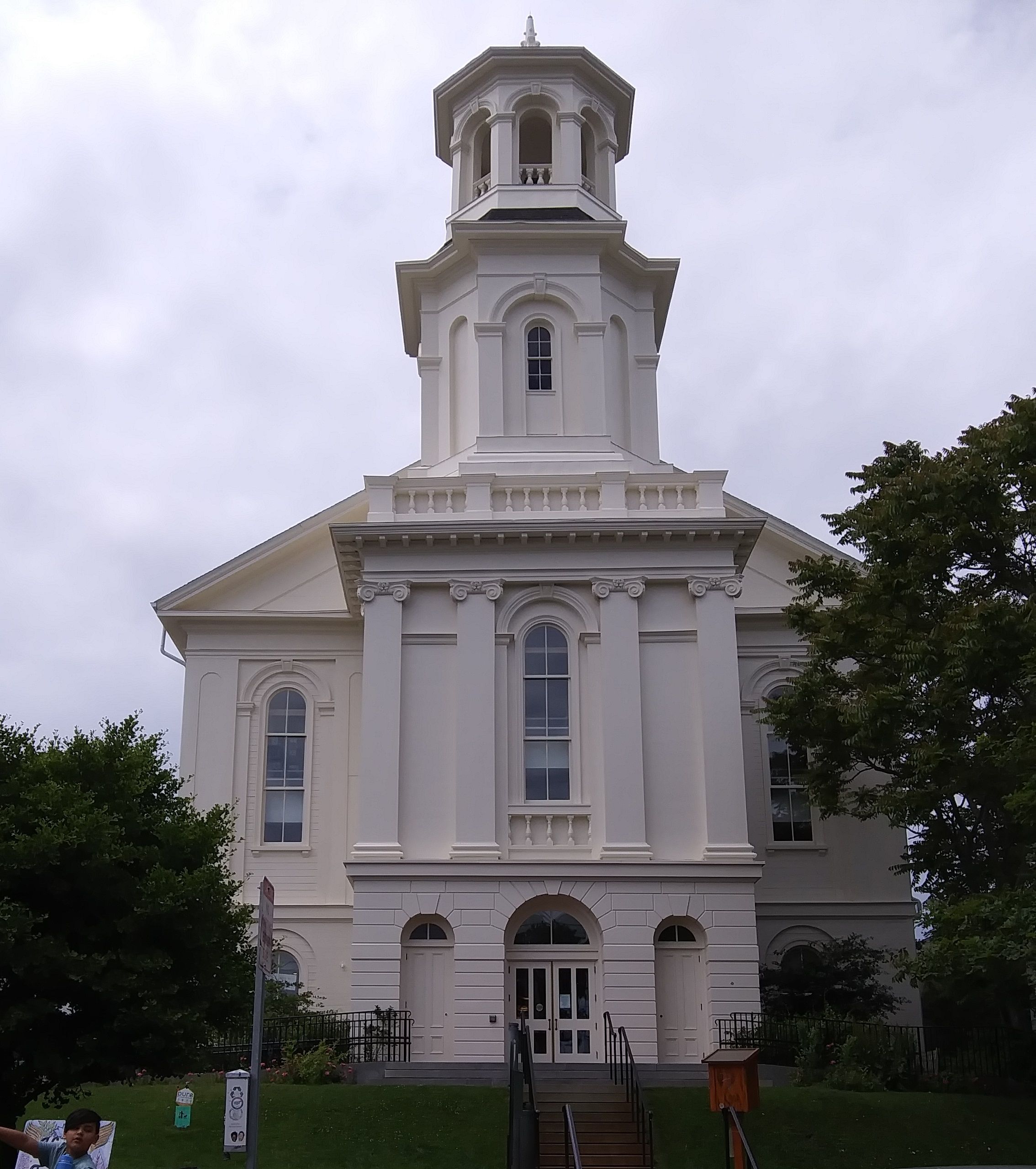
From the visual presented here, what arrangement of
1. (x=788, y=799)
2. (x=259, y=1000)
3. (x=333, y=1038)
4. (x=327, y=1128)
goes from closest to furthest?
(x=259, y=1000) → (x=327, y=1128) → (x=333, y=1038) → (x=788, y=799)

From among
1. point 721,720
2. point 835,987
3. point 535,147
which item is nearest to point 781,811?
point 835,987

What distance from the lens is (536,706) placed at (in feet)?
93.5

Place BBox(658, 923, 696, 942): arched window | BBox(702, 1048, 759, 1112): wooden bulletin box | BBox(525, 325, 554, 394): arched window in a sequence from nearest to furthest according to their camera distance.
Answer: BBox(702, 1048, 759, 1112): wooden bulletin box < BBox(658, 923, 696, 942): arched window < BBox(525, 325, 554, 394): arched window

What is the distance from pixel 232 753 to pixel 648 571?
34.5ft

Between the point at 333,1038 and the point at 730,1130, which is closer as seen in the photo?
the point at 730,1130

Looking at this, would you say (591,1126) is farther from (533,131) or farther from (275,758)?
(533,131)

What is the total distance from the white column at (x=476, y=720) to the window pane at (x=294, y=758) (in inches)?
238

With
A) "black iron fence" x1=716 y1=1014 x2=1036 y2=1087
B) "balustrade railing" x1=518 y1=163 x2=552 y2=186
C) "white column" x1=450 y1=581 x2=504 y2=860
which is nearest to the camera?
"black iron fence" x1=716 y1=1014 x2=1036 y2=1087

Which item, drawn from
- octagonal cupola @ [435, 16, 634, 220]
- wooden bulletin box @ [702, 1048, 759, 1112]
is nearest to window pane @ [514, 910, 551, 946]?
wooden bulletin box @ [702, 1048, 759, 1112]

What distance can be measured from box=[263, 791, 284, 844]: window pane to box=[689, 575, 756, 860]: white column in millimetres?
10049

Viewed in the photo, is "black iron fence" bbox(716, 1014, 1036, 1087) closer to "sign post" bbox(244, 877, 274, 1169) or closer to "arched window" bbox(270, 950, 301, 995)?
"arched window" bbox(270, 950, 301, 995)

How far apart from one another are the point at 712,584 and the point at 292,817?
10861 mm

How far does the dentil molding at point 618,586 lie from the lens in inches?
1129

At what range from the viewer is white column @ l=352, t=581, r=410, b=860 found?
27.2 metres
